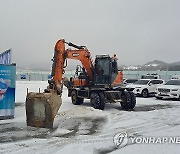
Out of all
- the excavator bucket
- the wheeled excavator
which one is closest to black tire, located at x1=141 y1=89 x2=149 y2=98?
the wheeled excavator

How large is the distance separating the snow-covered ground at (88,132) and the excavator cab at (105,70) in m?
3.16

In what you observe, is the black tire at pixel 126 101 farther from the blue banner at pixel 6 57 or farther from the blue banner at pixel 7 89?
the blue banner at pixel 6 57

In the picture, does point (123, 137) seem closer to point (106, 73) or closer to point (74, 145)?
point (74, 145)

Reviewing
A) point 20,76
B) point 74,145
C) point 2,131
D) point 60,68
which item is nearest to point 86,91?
point 60,68

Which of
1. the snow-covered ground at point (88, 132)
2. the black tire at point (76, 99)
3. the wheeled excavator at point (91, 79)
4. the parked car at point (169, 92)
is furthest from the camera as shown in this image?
the parked car at point (169, 92)

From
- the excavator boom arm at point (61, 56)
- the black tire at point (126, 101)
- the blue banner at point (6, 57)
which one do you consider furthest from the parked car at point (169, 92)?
the blue banner at point (6, 57)

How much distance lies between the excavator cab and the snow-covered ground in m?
3.16

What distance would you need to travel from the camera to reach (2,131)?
929 cm

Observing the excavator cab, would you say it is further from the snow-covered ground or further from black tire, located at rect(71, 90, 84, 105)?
the snow-covered ground

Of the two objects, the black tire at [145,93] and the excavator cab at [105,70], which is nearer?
the excavator cab at [105,70]

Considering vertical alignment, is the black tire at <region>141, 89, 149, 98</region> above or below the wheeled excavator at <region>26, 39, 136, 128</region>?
below

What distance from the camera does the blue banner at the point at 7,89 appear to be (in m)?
11.7

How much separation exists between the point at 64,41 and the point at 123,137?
6846 mm

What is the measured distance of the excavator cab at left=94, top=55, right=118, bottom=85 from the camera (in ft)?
53.2
